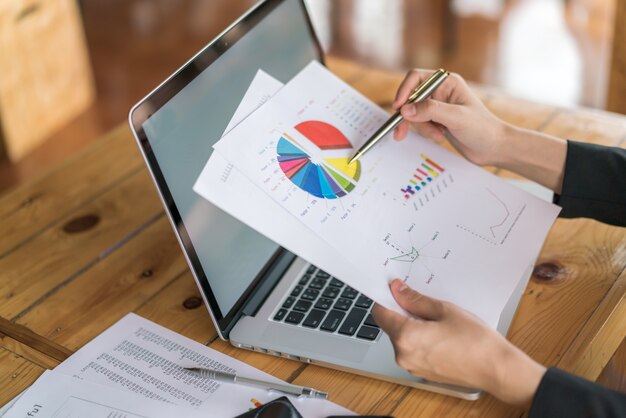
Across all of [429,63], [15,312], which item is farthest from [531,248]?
[429,63]

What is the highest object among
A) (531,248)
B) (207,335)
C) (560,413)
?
Result: (207,335)

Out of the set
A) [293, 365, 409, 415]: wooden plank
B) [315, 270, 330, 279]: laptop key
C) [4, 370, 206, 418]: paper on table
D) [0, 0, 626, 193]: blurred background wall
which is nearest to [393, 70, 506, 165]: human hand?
[315, 270, 330, 279]: laptop key

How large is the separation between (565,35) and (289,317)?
2.57 meters

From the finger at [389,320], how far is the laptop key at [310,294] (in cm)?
15

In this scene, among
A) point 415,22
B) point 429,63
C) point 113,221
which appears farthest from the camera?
point 415,22

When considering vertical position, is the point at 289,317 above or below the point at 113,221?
below

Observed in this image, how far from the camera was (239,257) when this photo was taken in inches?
40.6

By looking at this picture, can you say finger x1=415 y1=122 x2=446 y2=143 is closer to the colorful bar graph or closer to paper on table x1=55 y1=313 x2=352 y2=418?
the colorful bar graph

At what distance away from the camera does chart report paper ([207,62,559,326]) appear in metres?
0.90

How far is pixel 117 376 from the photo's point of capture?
3.05 feet

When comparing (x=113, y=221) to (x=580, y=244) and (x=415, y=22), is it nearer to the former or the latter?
(x=580, y=244)

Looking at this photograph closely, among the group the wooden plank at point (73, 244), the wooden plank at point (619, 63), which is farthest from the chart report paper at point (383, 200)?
the wooden plank at point (619, 63)

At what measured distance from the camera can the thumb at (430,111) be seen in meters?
1.06

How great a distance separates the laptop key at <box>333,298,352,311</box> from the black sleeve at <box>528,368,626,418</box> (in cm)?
27
